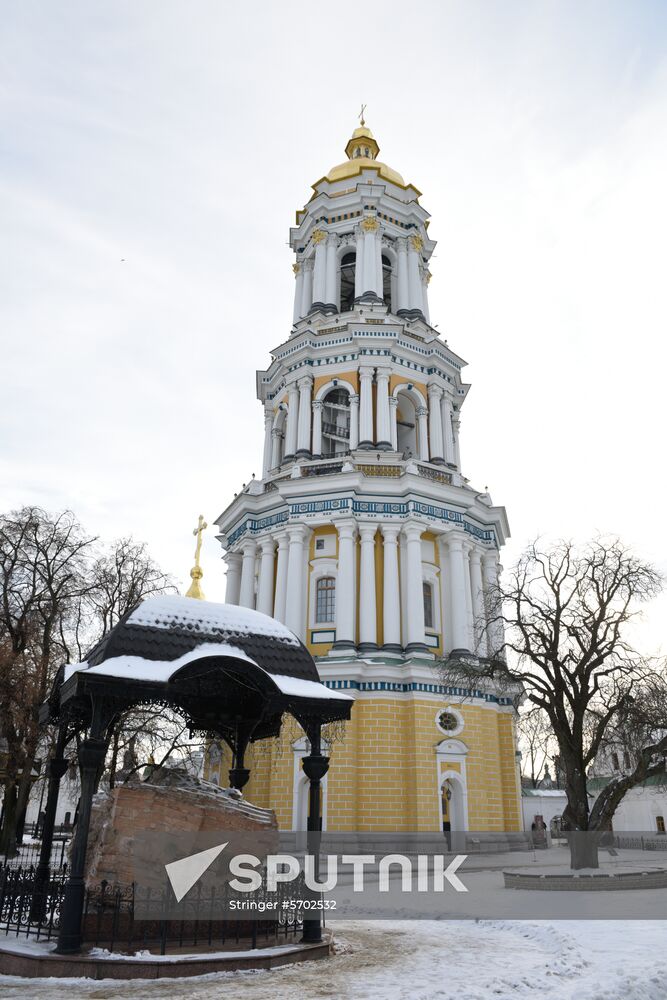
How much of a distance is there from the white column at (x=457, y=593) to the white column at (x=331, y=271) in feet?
44.4

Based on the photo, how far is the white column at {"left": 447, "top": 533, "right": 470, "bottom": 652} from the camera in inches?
1185

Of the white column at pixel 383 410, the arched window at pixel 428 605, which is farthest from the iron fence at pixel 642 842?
the white column at pixel 383 410

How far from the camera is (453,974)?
8.63 m

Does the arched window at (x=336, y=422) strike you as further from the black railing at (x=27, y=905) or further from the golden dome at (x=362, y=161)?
the black railing at (x=27, y=905)

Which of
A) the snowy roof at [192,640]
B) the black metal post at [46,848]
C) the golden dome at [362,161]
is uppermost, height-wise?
the golden dome at [362,161]

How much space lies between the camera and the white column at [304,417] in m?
33.7

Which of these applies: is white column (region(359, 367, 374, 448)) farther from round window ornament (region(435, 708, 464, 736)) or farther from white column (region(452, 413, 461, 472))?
round window ornament (region(435, 708, 464, 736))

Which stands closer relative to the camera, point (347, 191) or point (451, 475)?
point (451, 475)

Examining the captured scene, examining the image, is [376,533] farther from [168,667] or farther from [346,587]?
[168,667]

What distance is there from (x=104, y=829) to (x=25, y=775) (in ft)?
55.7

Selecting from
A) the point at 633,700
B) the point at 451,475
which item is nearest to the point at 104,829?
the point at 633,700

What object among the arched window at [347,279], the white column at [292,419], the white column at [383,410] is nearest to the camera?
the white column at [383,410]

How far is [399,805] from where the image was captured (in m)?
26.0

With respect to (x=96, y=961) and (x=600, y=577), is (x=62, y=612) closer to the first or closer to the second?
(x=600, y=577)
